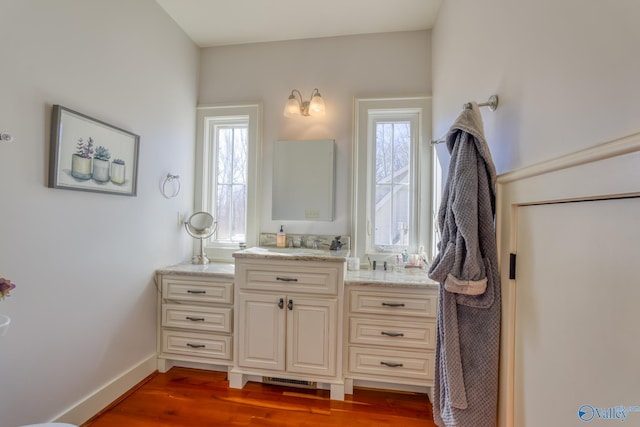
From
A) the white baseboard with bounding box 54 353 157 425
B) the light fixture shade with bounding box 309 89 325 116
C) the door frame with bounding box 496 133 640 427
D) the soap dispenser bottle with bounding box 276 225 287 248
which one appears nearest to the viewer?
the door frame with bounding box 496 133 640 427

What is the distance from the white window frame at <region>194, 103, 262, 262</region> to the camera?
254 cm

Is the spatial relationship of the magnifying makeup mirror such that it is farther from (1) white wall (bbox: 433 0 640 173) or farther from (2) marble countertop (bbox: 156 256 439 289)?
(1) white wall (bbox: 433 0 640 173)

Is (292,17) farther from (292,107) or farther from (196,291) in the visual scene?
(196,291)

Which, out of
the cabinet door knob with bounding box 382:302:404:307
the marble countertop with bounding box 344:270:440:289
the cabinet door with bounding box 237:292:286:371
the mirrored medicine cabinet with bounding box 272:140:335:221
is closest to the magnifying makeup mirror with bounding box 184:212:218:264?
the mirrored medicine cabinet with bounding box 272:140:335:221

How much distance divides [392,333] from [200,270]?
1463mm

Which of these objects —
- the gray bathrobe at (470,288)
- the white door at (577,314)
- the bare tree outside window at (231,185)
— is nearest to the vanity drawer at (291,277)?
the bare tree outside window at (231,185)

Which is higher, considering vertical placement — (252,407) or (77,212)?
(77,212)

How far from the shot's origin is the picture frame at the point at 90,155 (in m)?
1.42

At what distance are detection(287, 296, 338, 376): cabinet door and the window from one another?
0.68 meters

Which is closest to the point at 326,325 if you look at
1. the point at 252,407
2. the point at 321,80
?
the point at 252,407

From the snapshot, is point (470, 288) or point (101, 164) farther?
point (101, 164)

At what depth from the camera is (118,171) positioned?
178 cm

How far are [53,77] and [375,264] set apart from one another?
7.52ft

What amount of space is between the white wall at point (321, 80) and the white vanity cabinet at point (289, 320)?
0.62 m
